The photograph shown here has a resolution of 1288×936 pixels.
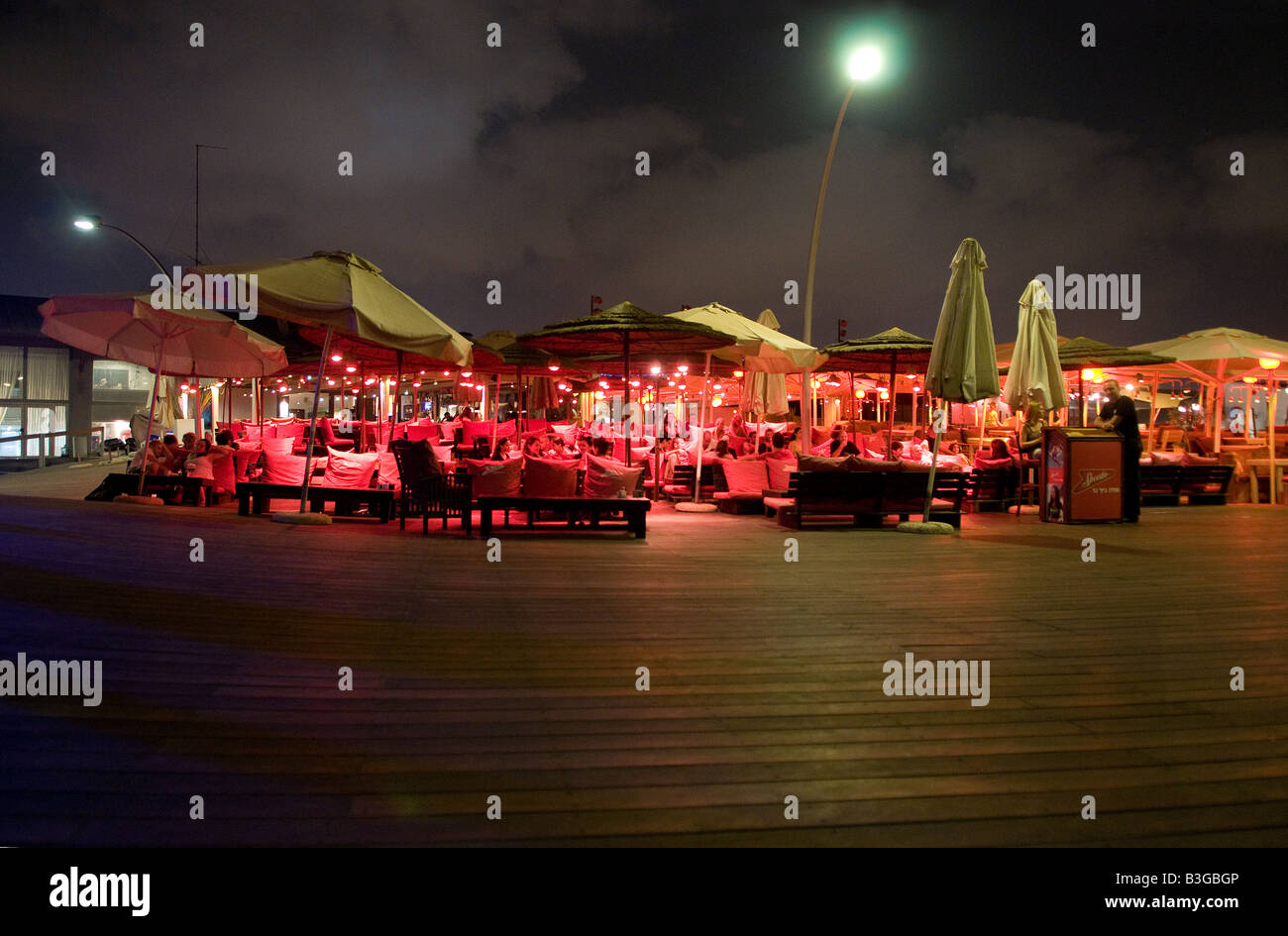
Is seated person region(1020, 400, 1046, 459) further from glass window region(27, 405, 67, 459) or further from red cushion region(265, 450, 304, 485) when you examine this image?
glass window region(27, 405, 67, 459)

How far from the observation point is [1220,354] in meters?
15.2

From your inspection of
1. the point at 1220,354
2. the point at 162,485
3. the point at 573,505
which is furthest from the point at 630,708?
the point at 1220,354

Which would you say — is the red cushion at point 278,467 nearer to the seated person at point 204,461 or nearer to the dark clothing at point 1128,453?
the seated person at point 204,461

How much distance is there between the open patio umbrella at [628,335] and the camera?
1157 cm

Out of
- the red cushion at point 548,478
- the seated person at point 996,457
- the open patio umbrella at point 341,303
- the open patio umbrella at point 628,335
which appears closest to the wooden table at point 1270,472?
the seated person at point 996,457

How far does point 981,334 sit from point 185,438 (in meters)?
13.3

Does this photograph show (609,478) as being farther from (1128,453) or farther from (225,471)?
(1128,453)

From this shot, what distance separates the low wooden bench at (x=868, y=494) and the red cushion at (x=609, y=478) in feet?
7.23

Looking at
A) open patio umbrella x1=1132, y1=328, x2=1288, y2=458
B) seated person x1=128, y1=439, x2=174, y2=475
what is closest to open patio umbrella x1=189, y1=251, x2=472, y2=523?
seated person x1=128, y1=439, x2=174, y2=475
